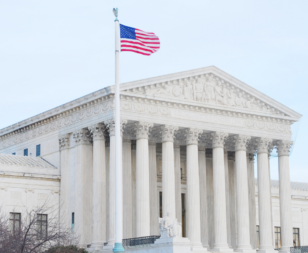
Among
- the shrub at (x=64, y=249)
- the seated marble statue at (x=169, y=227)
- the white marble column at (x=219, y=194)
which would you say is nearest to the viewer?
the shrub at (x=64, y=249)

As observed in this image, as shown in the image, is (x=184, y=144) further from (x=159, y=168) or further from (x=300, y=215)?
(x=300, y=215)

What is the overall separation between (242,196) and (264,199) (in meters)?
3.21

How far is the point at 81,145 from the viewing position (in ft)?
218

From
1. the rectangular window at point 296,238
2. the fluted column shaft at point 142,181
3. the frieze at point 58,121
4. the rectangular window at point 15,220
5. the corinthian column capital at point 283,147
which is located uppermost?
the frieze at point 58,121

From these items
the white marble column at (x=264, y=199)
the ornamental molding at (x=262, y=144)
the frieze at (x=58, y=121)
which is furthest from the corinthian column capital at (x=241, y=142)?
the frieze at (x=58, y=121)

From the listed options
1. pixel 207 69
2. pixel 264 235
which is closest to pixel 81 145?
pixel 207 69

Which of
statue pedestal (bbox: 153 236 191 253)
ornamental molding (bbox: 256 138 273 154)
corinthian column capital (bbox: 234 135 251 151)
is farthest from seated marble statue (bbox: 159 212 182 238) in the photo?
ornamental molding (bbox: 256 138 273 154)

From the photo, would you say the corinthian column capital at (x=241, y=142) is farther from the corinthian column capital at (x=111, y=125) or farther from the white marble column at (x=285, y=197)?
the corinthian column capital at (x=111, y=125)

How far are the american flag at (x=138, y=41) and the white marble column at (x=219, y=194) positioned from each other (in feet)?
82.7

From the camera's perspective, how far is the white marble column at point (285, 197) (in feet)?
234

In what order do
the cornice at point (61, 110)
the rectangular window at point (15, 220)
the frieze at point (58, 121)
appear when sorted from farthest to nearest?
the rectangular window at point (15, 220), the frieze at point (58, 121), the cornice at point (61, 110)

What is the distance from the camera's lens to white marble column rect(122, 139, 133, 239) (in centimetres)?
6656

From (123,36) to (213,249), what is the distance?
30.8 metres

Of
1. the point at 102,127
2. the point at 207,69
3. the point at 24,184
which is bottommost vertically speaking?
the point at 24,184
